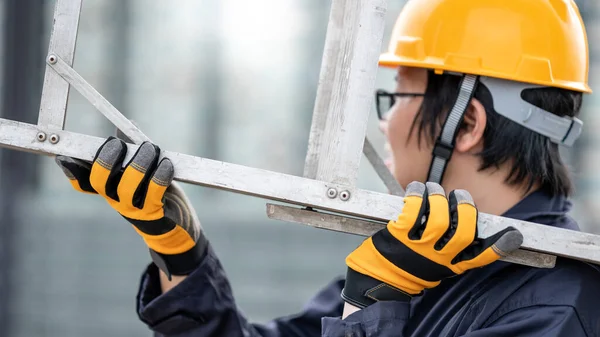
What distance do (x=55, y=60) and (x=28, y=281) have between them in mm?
4818

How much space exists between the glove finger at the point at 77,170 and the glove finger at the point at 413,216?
0.69 m

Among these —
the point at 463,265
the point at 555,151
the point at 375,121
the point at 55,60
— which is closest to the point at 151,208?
the point at 55,60

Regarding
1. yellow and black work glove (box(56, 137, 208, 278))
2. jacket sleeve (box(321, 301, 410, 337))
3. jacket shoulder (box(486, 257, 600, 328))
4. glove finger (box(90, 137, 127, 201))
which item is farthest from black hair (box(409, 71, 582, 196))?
glove finger (box(90, 137, 127, 201))

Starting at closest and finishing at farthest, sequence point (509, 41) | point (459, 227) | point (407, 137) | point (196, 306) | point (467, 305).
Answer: point (459, 227)
point (467, 305)
point (509, 41)
point (407, 137)
point (196, 306)

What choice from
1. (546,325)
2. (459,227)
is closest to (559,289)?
(546,325)

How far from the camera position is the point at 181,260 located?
218 centimetres

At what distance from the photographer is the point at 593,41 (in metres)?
5.28

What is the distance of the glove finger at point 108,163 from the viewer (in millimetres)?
1640

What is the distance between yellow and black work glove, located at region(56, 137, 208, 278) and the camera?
1.64 metres

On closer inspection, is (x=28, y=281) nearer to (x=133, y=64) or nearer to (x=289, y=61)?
(x=133, y=64)

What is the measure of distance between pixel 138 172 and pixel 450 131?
2.68ft

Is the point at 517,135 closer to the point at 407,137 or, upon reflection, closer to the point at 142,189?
the point at 407,137

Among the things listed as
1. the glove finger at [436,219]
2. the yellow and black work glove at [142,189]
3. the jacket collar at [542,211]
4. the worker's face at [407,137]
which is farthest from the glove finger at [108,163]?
the jacket collar at [542,211]

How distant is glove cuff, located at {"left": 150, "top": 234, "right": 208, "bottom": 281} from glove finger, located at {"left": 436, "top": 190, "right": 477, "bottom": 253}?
0.82 m
